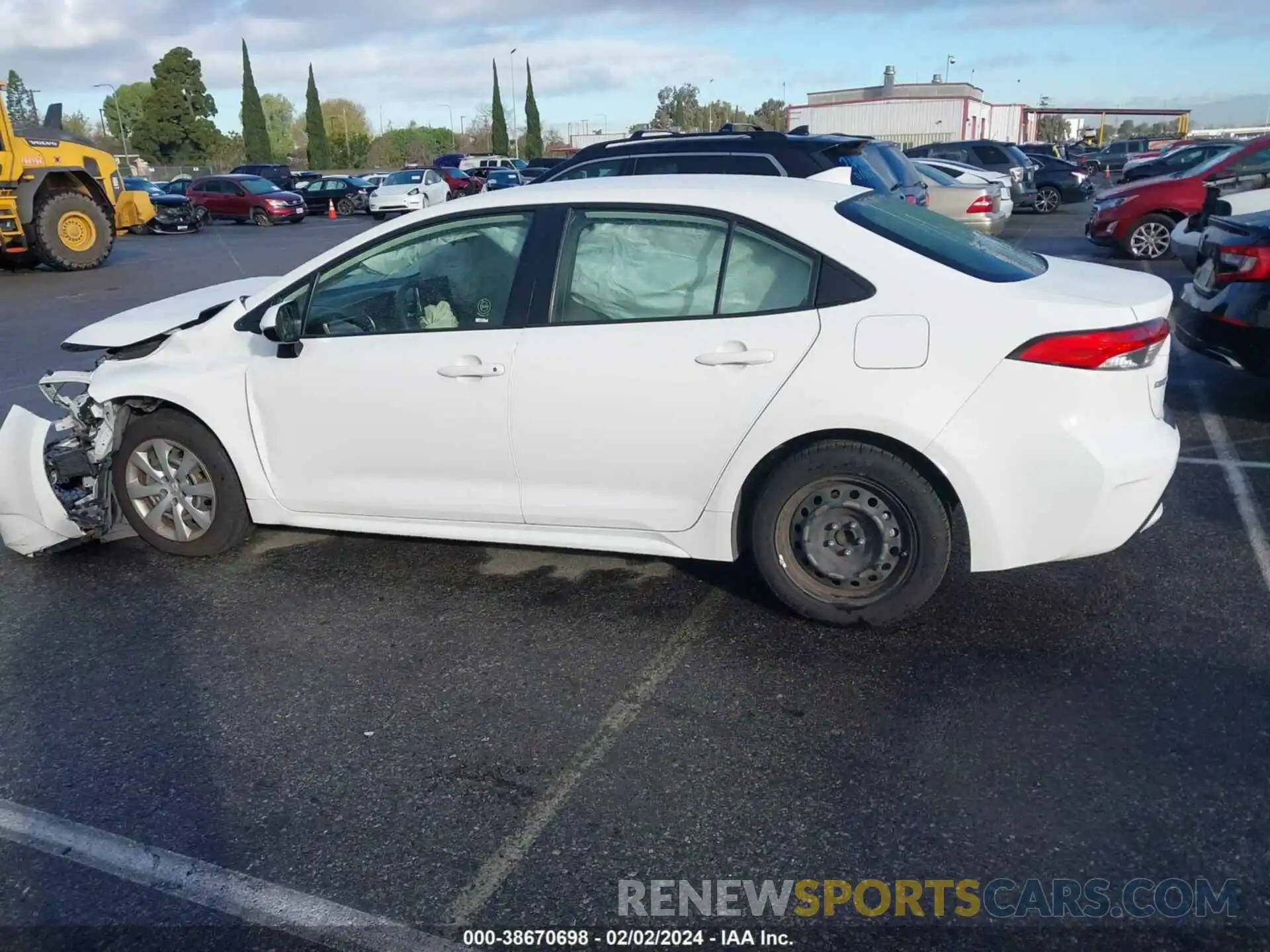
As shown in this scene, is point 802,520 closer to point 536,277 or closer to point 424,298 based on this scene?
point 536,277

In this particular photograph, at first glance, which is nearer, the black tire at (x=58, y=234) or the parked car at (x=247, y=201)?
the black tire at (x=58, y=234)

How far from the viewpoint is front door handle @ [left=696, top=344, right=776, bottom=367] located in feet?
12.9

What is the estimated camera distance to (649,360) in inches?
161

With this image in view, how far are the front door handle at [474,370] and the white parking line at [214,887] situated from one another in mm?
2060

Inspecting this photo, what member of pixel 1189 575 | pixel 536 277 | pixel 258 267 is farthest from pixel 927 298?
pixel 258 267

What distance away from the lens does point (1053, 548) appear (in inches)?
151

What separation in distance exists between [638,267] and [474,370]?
0.77 metres

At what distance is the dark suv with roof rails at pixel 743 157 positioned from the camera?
9102mm

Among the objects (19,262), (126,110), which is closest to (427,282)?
(19,262)

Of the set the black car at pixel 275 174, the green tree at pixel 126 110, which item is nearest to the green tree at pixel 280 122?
the green tree at pixel 126 110

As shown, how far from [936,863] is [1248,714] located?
53.9 inches

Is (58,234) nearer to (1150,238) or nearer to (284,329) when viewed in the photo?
(284,329)

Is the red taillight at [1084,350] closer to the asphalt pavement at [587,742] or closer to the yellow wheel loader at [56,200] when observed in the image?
the asphalt pavement at [587,742]

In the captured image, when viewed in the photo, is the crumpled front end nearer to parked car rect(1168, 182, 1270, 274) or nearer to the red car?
parked car rect(1168, 182, 1270, 274)
